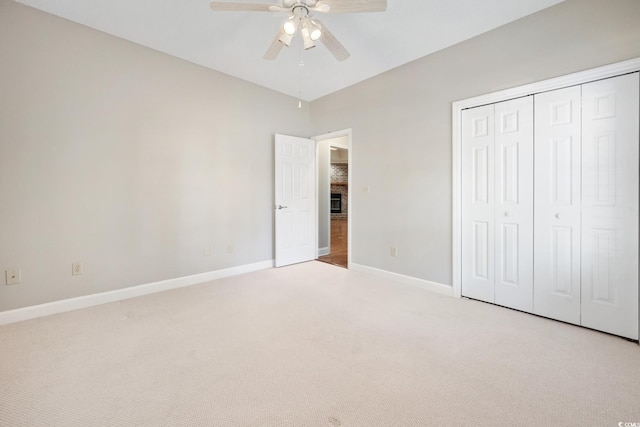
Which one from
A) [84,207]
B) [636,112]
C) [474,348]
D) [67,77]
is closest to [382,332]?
[474,348]

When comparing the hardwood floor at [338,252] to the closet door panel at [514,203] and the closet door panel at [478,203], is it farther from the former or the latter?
the closet door panel at [514,203]

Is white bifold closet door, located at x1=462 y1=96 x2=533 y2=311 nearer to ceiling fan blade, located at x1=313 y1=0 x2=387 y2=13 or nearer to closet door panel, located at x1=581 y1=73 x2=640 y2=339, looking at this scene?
closet door panel, located at x1=581 y1=73 x2=640 y2=339

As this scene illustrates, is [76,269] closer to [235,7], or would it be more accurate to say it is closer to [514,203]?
[235,7]

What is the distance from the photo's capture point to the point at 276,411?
4.56 feet

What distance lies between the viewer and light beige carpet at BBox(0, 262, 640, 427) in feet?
4.51

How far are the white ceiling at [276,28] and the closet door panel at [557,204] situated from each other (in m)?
0.92

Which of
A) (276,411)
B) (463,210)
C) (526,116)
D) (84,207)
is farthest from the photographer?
(463,210)

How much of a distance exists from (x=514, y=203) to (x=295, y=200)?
2.97 meters

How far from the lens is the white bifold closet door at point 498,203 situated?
254 centimetres

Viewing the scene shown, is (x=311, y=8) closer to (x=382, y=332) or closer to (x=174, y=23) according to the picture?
(x=174, y=23)

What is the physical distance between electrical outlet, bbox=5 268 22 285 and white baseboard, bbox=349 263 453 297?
360 centimetres

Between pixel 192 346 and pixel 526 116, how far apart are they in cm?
350

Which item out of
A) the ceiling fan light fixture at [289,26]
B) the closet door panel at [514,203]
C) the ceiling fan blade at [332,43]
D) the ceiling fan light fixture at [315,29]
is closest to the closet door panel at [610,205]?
the closet door panel at [514,203]

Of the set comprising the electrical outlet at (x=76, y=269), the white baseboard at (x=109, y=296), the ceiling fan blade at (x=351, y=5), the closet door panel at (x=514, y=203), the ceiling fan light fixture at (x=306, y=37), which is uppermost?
the ceiling fan blade at (x=351, y=5)
